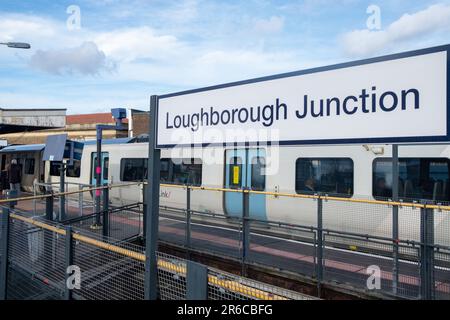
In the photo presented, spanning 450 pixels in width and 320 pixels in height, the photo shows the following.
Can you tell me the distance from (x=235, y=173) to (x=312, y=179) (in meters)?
2.53

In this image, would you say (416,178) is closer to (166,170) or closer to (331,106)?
(331,106)

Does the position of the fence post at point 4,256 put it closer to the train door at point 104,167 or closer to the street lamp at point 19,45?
the street lamp at point 19,45

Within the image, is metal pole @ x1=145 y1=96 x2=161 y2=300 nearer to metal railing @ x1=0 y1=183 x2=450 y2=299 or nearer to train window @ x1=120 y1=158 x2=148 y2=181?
metal railing @ x1=0 y1=183 x2=450 y2=299

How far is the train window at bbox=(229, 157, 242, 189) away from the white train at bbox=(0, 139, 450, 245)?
29mm

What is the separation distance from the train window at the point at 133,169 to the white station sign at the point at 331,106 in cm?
1223

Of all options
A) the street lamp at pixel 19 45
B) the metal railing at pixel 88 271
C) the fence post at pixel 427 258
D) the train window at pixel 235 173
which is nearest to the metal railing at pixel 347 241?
the fence post at pixel 427 258

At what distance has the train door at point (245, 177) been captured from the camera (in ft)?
35.6

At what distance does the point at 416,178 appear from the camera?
8.27 metres

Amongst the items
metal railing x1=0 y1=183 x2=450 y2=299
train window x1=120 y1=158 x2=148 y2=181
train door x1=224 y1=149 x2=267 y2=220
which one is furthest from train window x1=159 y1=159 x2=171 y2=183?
metal railing x1=0 y1=183 x2=450 y2=299

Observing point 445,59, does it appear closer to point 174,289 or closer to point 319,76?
point 319,76

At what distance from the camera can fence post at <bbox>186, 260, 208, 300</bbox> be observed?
2.95m

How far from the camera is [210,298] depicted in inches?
118
